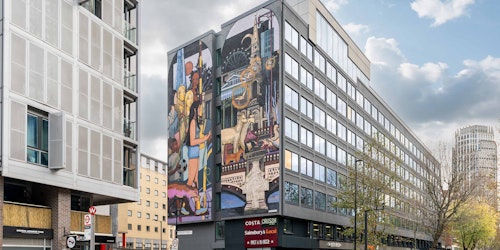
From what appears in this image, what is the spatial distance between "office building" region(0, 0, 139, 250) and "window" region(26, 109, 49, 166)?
0.05m

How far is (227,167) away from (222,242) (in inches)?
311

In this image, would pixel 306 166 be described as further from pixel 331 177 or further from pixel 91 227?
pixel 91 227

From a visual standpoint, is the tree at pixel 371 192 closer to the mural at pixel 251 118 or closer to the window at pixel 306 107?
the window at pixel 306 107

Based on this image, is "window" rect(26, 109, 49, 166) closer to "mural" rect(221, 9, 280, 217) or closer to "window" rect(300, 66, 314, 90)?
"mural" rect(221, 9, 280, 217)

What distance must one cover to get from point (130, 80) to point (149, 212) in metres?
87.3

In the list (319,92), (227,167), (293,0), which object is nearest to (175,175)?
(227,167)

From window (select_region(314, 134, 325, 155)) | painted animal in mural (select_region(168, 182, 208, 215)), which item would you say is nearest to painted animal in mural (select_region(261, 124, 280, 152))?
window (select_region(314, 134, 325, 155))

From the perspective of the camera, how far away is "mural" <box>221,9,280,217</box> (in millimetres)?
54969

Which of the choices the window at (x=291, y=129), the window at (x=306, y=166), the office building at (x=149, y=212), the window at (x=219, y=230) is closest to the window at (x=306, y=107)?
the window at (x=291, y=129)

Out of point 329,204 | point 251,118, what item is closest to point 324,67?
point 251,118

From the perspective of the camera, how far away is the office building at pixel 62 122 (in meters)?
26.4

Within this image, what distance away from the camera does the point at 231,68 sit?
5956cm

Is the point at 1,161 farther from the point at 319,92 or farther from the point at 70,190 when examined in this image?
the point at 319,92

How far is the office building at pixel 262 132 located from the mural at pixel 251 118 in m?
0.10
